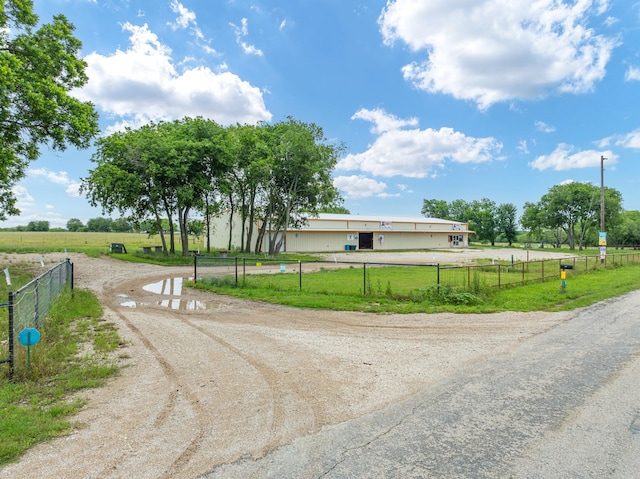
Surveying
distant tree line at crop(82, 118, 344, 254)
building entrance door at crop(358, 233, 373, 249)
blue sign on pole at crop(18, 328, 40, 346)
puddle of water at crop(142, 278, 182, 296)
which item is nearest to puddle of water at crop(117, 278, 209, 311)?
puddle of water at crop(142, 278, 182, 296)

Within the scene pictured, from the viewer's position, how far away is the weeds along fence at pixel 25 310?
5.31 metres

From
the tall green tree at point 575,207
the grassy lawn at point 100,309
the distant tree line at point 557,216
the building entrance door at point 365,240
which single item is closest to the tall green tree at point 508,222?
the distant tree line at point 557,216

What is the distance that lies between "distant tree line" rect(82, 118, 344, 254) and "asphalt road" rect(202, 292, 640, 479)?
85.7 feet

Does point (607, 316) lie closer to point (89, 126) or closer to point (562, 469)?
point (562, 469)

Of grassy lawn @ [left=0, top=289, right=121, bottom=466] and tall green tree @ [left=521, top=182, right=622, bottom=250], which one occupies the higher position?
tall green tree @ [left=521, top=182, right=622, bottom=250]

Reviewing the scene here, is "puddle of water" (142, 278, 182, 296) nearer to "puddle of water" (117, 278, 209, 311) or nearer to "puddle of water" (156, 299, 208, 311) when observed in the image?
"puddle of water" (117, 278, 209, 311)

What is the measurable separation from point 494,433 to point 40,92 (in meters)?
18.7

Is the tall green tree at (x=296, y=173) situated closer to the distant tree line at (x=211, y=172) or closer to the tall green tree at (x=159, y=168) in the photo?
the distant tree line at (x=211, y=172)

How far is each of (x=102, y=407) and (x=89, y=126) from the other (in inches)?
641

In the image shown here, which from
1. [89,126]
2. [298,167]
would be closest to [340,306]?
[89,126]

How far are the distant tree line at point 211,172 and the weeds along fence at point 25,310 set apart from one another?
1848 cm

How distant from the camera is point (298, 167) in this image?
3344 centimetres

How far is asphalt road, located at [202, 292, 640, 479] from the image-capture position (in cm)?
318

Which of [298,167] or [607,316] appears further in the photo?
[298,167]
